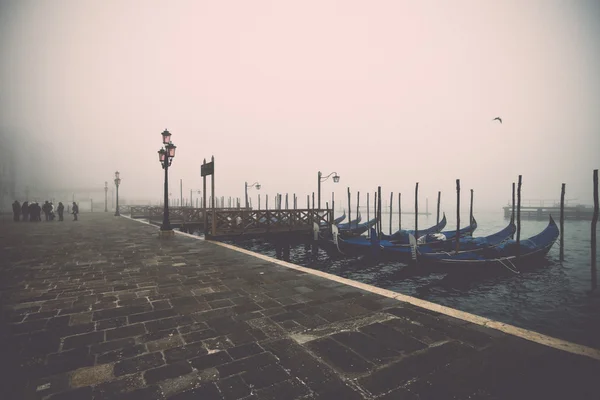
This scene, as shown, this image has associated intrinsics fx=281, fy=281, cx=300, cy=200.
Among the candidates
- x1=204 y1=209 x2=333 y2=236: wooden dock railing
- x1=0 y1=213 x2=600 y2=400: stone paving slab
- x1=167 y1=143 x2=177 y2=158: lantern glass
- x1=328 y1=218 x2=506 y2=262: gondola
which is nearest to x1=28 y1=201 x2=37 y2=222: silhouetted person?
x1=204 y1=209 x2=333 y2=236: wooden dock railing

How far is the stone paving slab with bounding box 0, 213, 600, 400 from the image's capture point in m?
2.17

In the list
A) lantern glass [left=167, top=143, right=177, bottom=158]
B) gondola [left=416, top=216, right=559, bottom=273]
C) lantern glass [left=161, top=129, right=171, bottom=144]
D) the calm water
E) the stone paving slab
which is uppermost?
lantern glass [left=161, top=129, right=171, bottom=144]

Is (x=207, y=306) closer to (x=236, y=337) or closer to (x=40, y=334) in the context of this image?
(x=236, y=337)

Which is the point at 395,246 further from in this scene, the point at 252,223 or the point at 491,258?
the point at 252,223

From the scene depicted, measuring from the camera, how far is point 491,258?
11.5m

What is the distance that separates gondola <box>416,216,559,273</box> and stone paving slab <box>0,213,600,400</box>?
741 cm

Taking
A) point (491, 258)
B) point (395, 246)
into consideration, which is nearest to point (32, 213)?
point (395, 246)

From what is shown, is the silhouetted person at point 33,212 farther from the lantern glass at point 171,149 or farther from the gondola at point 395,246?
the gondola at point 395,246

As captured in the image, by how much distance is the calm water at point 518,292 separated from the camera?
6.87 m

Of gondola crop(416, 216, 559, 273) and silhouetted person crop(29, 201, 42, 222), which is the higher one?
silhouetted person crop(29, 201, 42, 222)

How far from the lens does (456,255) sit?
11.1 metres

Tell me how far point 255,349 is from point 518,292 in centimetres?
1021

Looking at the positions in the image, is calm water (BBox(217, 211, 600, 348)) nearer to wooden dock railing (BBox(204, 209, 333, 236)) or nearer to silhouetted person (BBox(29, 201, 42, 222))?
wooden dock railing (BBox(204, 209, 333, 236))

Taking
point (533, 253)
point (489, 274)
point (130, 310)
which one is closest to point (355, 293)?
point (130, 310)
